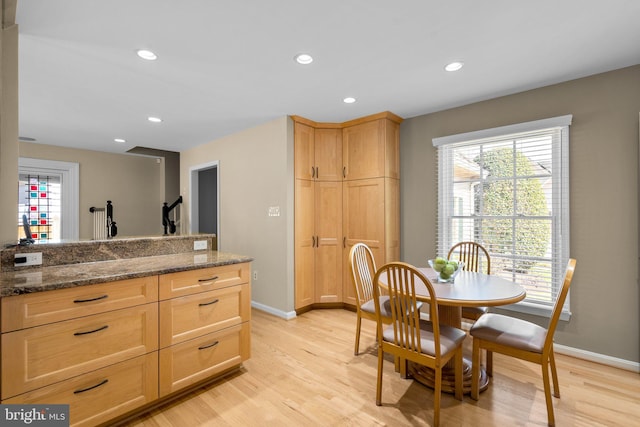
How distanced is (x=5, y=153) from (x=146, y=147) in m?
3.87

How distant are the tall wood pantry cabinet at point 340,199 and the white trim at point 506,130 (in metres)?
0.62

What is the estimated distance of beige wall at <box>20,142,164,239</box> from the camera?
5418mm

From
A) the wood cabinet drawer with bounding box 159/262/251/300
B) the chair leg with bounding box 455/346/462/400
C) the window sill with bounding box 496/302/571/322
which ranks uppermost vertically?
the wood cabinet drawer with bounding box 159/262/251/300

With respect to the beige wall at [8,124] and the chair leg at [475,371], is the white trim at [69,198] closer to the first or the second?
the beige wall at [8,124]

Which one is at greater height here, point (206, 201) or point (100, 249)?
point (206, 201)

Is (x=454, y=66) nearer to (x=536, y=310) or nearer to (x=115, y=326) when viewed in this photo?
(x=536, y=310)

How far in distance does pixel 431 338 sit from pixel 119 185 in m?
6.30

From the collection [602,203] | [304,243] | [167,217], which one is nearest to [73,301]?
[304,243]

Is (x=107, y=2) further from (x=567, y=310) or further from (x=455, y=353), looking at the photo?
(x=567, y=310)

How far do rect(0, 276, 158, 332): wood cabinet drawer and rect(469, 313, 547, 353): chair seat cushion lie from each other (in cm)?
212

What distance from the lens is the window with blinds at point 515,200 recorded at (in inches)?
108

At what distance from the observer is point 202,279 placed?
2.10 m

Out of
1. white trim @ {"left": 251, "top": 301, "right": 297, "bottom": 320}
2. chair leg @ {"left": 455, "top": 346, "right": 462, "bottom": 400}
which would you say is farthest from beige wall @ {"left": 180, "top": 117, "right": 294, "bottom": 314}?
chair leg @ {"left": 455, "top": 346, "right": 462, "bottom": 400}

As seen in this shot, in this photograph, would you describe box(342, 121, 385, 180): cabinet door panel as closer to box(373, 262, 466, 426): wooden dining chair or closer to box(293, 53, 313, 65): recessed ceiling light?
box(293, 53, 313, 65): recessed ceiling light
